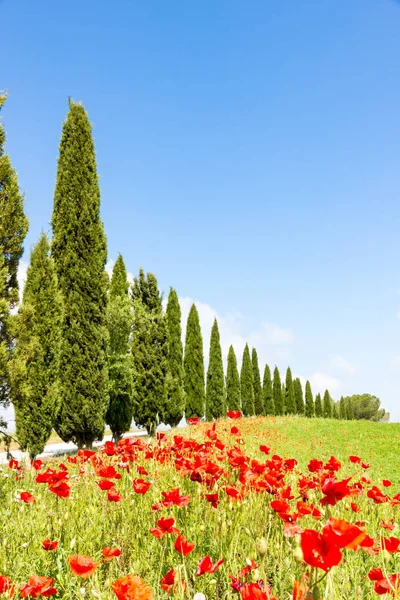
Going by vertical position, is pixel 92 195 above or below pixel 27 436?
Result: above

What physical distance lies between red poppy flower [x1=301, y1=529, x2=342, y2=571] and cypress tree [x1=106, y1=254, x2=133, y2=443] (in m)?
16.1

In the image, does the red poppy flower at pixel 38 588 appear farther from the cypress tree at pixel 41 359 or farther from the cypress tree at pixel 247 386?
the cypress tree at pixel 247 386

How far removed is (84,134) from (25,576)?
15.4 metres

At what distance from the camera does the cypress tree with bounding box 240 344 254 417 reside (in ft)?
121

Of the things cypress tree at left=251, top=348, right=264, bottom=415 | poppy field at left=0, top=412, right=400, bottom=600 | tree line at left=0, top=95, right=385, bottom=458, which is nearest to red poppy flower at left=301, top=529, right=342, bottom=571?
poppy field at left=0, top=412, right=400, bottom=600

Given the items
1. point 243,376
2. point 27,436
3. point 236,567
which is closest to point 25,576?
point 236,567

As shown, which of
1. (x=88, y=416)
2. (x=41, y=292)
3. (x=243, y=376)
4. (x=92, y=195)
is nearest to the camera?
(x=41, y=292)

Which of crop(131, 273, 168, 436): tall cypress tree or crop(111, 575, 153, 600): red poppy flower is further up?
crop(131, 273, 168, 436): tall cypress tree

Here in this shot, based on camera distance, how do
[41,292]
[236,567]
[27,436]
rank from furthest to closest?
[41,292] < [27,436] < [236,567]

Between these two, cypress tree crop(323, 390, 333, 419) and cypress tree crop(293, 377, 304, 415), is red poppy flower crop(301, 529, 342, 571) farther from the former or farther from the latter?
cypress tree crop(323, 390, 333, 419)

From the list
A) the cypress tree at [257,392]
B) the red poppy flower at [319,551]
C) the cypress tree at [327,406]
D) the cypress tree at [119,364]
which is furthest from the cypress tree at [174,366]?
the cypress tree at [327,406]

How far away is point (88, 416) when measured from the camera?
14461 millimetres

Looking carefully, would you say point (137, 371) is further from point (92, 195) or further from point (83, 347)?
point (92, 195)

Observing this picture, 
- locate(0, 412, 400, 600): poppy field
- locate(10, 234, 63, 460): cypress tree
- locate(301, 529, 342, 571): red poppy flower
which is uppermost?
locate(10, 234, 63, 460): cypress tree
